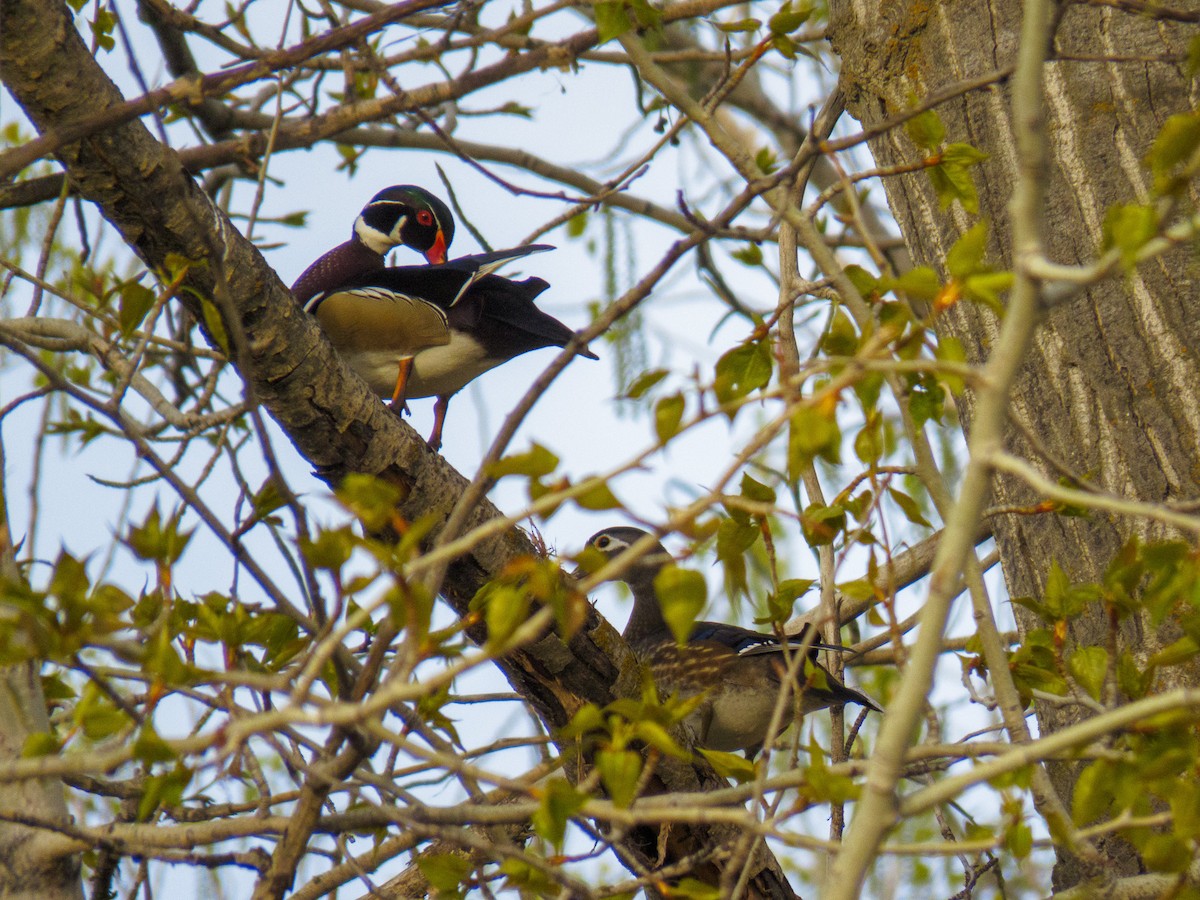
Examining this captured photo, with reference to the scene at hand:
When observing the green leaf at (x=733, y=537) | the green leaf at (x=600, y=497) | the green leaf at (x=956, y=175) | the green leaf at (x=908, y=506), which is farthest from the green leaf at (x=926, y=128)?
the green leaf at (x=600, y=497)

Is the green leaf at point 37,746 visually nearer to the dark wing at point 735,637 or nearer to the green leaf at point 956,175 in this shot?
the green leaf at point 956,175

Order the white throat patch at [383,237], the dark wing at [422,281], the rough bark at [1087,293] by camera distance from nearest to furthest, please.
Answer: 1. the rough bark at [1087,293]
2. the dark wing at [422,281]
3. the white throat patch at [383,237]

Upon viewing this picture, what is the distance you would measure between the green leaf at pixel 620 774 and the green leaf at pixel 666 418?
15.4 inches

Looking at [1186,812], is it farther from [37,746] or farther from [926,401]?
[37,746]

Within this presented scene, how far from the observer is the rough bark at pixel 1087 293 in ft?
8.50

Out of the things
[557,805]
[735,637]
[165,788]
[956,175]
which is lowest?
[557,805]

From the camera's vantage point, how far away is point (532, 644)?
262cm

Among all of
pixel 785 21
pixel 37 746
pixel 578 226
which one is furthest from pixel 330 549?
pixel 578 226

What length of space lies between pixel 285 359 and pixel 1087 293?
173cm

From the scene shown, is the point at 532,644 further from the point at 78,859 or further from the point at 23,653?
the point at 23,653

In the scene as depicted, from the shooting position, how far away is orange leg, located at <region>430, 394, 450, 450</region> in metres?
3.96

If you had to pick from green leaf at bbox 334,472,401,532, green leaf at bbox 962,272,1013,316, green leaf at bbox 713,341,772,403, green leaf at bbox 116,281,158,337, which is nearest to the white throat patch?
green leaf at bbox 116,281,158,337

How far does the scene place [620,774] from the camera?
148 cm

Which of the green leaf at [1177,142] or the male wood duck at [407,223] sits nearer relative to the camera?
the green leaf at [1177,142]
